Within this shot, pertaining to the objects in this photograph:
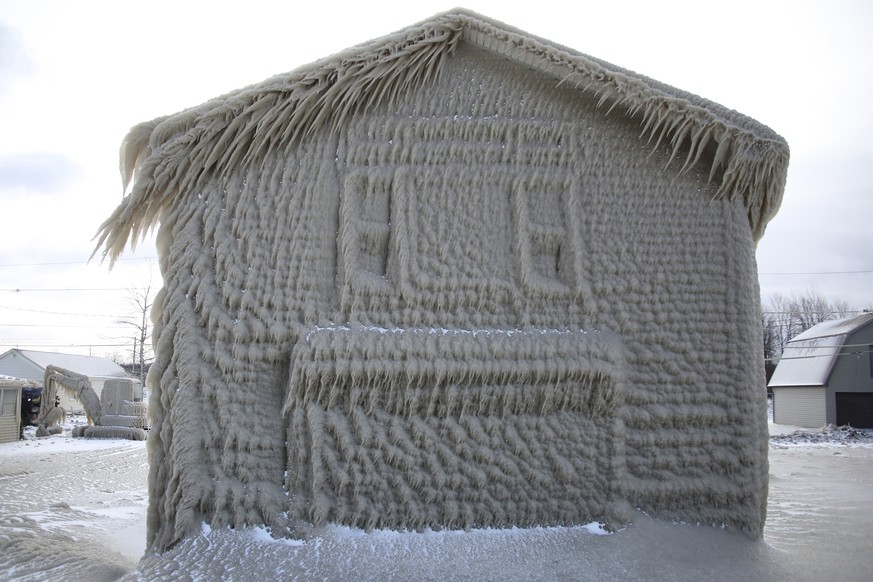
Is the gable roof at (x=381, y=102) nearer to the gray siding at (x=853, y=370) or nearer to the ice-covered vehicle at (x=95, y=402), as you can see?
the ice-covered vehicle at (x=95, y=402)

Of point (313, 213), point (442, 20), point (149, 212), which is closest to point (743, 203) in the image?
point (442, 20)

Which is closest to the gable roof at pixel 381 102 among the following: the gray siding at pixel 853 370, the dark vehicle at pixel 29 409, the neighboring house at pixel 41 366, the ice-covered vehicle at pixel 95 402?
the ice-covered vehicle at pixel 95 402

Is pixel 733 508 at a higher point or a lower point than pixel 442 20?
lower

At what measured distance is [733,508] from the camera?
340 cm

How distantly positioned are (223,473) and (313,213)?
1615 mm

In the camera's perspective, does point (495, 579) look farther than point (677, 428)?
No

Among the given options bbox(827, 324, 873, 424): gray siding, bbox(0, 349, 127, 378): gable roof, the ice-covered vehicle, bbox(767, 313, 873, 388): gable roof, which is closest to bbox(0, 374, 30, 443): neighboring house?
the ice-covered vehicle

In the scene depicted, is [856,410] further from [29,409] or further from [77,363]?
[77,363]

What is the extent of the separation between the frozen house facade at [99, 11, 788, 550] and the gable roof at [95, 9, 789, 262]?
1cm

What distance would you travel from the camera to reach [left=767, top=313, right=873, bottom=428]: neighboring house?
1728cm

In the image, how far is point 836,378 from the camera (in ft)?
57.4

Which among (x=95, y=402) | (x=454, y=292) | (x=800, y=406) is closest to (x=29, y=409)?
(x=95, y=402)

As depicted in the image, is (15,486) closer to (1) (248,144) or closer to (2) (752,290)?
(1) (248,144)

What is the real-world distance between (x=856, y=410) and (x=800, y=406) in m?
1.80
